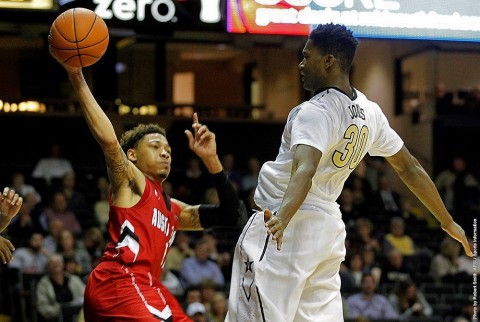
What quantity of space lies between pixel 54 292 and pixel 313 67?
243 inches

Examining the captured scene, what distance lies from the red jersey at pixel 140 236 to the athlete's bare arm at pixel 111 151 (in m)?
0.06

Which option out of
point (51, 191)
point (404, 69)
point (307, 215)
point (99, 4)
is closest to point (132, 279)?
point (307, 215)

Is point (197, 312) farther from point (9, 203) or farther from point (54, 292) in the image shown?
point (9, 203)

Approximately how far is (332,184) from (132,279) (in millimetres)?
1146

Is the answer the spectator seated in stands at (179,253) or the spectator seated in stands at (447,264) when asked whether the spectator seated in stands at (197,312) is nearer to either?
the spectator seated in stands at (179,253)

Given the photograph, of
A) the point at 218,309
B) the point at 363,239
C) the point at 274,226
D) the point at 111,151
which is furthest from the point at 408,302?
the point at 274,226

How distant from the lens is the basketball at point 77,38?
18.2 feet

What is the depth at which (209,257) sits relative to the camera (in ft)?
40.0

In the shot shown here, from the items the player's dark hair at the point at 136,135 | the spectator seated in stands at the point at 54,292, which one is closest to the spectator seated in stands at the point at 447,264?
the spectator seated in stands at the point at 54,292

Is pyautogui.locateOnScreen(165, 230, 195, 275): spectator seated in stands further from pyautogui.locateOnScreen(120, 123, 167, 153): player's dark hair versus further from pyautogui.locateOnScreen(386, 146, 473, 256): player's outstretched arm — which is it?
pyautogui.locateOnScreen(386, 146, 473, 256): player's outstretched arm

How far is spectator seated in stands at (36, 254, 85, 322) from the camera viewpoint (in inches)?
418

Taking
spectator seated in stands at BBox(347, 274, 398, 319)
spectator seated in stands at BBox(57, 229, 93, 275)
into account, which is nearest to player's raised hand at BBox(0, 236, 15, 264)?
spectator seated in stands at BBox(57, 229, 93, 275)

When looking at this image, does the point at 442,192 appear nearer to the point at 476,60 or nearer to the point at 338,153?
the point at 476,60

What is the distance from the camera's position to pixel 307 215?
5199 mm
